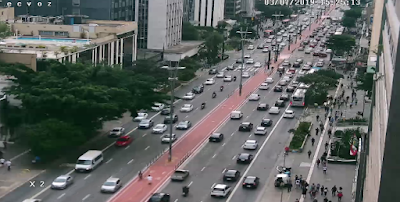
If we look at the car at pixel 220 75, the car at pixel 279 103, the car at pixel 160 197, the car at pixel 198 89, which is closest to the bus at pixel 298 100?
the car at pixel 279 103

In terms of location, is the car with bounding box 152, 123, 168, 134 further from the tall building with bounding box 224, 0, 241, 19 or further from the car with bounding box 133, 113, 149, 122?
the tall building with bounding box 224, 0, 241, 19

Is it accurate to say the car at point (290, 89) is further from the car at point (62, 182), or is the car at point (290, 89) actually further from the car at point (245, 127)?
the car at point (62, 182)

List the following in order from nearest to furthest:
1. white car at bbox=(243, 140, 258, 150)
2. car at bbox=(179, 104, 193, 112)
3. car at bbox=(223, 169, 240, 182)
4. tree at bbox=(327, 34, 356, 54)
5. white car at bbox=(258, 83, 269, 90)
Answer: car at bbox=(223, 169, 240, 182)
white car at bbox=(243, 140, 258, 150)
car at bbox=(179, 104, 193, 112)
white car at bbox=(258, 83, 269, 90)
tree at bbox=(327, 34, 356, 54)

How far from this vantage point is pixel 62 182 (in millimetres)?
47000

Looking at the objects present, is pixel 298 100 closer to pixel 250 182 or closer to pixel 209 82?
pixel 209 82

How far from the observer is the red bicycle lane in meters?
46.6

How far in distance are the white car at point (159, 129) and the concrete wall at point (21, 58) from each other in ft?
38.3

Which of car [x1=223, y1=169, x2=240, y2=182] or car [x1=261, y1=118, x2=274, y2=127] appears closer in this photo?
car [x1=223, y1=169, x2=240, y2=182]

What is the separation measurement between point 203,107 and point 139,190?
89.7ft

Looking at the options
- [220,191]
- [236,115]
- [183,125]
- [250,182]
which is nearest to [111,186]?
[220,191]

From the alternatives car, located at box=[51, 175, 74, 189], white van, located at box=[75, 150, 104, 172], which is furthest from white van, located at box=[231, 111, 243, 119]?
car, located at box=[51, 175, 74, 189]

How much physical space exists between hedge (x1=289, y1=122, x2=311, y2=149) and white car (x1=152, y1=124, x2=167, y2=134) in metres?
10.8

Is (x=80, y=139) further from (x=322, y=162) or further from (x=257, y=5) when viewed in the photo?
(x=257, y=5)

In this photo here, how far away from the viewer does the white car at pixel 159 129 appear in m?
61.8
